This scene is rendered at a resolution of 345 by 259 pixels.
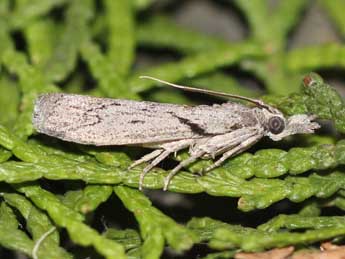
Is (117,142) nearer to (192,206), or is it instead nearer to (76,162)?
(76,162)

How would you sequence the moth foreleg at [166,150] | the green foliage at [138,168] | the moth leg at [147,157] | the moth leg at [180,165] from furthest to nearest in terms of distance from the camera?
the moth foreleg at [166,150] < the moth leg at [147,157] < the moth leg at [180,165] < the green foliage at [138,168]

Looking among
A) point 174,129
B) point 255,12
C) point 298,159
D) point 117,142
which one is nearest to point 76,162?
point 117,142

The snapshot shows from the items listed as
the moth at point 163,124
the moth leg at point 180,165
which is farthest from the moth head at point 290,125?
the moth leg at point 180,165

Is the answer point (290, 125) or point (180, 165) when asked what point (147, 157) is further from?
point (290, 125)

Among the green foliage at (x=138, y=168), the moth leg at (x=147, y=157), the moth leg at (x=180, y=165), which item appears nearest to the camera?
the green foliage at (x=138, y=168)

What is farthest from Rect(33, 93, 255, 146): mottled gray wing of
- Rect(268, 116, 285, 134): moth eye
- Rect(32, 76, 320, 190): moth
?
Rect(268, 116, 285, 134): moth eye

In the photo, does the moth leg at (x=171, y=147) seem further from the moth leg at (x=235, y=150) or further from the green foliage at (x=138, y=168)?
the moth leg at (x=235, y=150)

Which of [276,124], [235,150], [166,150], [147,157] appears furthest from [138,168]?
[276,124]
